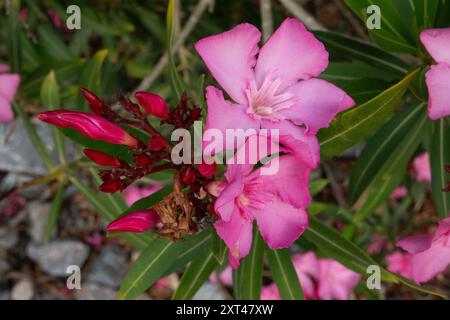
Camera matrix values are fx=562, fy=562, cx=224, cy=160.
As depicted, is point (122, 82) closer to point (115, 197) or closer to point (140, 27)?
point (140, 27)

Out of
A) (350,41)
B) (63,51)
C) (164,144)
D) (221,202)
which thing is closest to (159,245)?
(164,144)

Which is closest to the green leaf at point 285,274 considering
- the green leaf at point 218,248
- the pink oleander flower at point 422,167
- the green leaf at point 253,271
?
the green leaf at point 253,271

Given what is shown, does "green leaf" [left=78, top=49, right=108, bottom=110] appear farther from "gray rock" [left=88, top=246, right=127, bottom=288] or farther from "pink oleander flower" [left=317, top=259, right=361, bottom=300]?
"gray rock" [left=88, top=246, right=127, bottom=288]

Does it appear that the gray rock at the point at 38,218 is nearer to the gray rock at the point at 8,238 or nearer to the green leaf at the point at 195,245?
the gray rock at the point at 8,238

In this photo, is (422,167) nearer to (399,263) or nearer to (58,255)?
(399,263)

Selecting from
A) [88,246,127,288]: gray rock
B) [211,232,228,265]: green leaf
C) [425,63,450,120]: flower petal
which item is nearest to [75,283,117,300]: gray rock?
[88,246,127,288]: gray rock

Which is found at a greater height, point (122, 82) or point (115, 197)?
point (122, 82)
